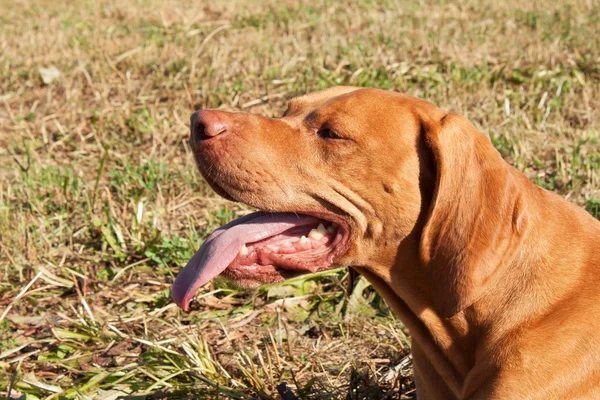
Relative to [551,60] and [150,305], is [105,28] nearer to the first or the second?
[551,60]

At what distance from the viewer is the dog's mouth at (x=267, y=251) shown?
11.5 feet

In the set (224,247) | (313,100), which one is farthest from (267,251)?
(313,100)

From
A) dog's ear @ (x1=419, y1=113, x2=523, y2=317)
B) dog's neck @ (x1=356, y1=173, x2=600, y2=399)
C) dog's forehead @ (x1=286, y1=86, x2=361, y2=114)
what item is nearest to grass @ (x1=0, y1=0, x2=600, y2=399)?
dog's neck @ (x1=356, y1=173, x2=600, y2=399)

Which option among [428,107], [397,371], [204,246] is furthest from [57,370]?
[428,107]

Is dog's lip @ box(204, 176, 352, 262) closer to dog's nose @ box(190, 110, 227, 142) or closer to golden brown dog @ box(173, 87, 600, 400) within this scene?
golden brown dog @ box(173, 87, 600, 400)

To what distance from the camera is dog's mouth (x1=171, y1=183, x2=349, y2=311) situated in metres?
3.51

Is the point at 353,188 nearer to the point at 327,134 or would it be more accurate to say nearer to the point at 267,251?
the point at 327,134

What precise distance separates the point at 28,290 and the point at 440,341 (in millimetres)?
2769

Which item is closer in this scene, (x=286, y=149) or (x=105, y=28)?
(x=286, y=149)

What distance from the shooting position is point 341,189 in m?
3.43

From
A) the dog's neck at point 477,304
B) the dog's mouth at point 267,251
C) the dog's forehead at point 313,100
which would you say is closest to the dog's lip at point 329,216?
the dog's mouth at point 267,251

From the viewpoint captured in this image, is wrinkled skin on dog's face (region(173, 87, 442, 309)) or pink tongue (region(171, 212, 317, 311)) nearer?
wrinkled skin on dog's face (region(173, 87, 442, 309))

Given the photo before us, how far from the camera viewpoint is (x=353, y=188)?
3.43 meters

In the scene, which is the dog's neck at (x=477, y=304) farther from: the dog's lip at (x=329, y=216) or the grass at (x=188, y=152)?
the grass at (x=188, y=152)
